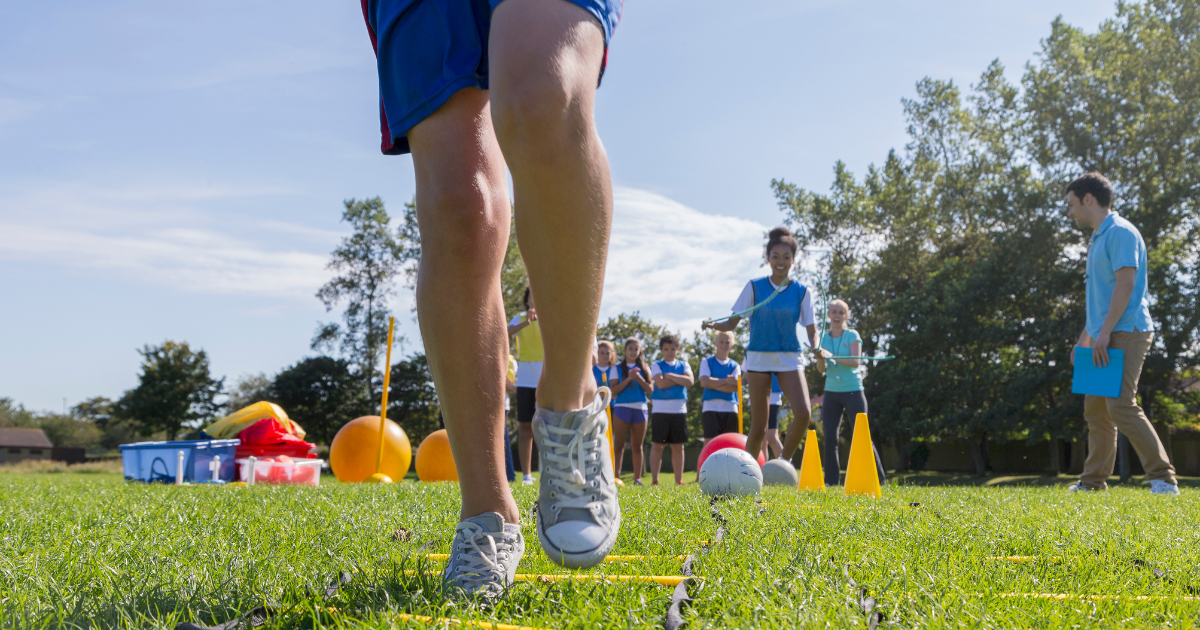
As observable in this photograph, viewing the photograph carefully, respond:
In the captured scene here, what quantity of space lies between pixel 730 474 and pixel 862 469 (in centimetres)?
94

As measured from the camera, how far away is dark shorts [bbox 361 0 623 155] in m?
1.86

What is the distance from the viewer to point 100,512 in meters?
3.53

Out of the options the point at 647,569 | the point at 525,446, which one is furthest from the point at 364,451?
the point at 647,569

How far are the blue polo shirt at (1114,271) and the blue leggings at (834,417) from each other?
2.19 m

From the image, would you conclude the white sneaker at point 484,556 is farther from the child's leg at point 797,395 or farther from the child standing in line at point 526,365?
the child standing in line at point 526,365

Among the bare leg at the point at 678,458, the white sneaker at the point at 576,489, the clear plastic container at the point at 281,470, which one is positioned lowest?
the clear plastic container at the point at 281,470

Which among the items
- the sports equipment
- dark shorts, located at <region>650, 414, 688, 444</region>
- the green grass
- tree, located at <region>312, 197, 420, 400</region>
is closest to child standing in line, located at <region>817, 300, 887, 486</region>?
the sports equipment

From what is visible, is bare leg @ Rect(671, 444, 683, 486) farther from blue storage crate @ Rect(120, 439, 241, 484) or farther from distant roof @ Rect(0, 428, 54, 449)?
distant roof @ Rect(0, 428, 54, 449)

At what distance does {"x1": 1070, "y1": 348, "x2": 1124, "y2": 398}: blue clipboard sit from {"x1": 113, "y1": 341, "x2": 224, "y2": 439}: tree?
157 feet

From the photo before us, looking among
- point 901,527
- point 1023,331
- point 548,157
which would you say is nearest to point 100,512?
point 548,157

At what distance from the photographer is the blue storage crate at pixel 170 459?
10812mm

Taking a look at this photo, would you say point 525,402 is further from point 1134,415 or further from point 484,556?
point 484,556

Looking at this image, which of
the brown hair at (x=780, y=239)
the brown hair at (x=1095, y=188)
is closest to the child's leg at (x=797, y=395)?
the brown hair at (x=780, y=239)

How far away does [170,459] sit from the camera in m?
10.8
